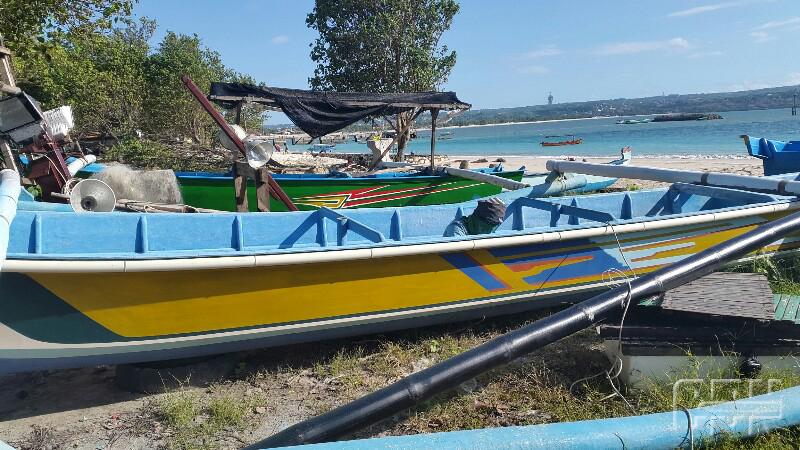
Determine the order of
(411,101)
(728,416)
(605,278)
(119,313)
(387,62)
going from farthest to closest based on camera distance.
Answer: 1. (387,62)
2. (411,101)
3. (605,278)
4. (119,313)
5. (728,416)

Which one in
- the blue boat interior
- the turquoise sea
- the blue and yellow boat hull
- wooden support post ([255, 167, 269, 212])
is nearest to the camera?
the blue and yellow boat hull

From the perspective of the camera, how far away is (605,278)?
5402 mm

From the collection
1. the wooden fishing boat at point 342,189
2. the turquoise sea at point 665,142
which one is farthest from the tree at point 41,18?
the turquoise sea at point 665,142

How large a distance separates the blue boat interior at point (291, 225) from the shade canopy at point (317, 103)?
3.08 m

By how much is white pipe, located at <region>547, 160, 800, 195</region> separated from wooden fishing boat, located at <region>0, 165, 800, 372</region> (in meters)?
0.74

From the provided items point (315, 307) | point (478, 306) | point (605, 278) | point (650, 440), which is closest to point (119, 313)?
point (315, 307)

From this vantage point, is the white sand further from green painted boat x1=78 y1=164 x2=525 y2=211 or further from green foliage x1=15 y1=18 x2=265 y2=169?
green foliage x1=15 y1=18 x2=265 y2=169

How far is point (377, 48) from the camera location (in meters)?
21.4

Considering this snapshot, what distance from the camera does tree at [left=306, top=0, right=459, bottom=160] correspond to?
2152 centimetres

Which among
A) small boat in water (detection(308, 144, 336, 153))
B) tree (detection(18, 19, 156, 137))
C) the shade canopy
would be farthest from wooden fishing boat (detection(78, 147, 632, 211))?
small boat in water (detection(308, 144, 336, 153))

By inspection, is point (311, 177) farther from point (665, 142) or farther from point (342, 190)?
point (665, 142)

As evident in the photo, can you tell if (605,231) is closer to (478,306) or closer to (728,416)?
(478,306)

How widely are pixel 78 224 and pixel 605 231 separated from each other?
4.69 metres

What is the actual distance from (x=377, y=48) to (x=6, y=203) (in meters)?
19.4
